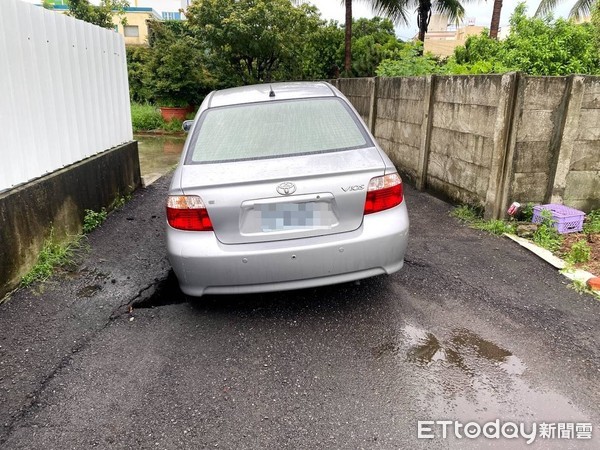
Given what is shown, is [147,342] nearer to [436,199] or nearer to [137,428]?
[137,428]

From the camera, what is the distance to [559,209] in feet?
16.5

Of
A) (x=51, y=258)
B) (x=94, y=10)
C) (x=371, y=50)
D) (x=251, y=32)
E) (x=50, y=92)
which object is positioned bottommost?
(x=51, y=258)

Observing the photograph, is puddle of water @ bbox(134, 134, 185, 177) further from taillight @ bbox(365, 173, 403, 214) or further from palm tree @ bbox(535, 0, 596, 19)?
palm tree @ bbox(535, 0, 596, 19)

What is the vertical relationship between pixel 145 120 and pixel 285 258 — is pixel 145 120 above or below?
below

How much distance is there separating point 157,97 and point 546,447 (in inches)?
650

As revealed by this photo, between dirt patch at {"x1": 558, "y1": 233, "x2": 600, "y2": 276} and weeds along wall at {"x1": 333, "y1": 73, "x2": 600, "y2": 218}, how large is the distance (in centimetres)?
52

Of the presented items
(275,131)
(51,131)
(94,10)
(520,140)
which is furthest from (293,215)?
(94,10)

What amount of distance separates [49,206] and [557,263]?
461 centimetres

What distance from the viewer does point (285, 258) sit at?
300 centimetres

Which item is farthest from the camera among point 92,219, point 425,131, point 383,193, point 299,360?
point 425,131

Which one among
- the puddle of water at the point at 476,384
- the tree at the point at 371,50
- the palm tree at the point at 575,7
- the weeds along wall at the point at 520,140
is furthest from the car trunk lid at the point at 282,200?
the palm tree at the point at 575,7

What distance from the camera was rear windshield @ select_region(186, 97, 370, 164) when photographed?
133 inches

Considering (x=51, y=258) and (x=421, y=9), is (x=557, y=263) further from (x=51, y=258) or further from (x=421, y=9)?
(x=421, y=9)

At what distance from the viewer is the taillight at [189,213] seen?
3.02 metres
